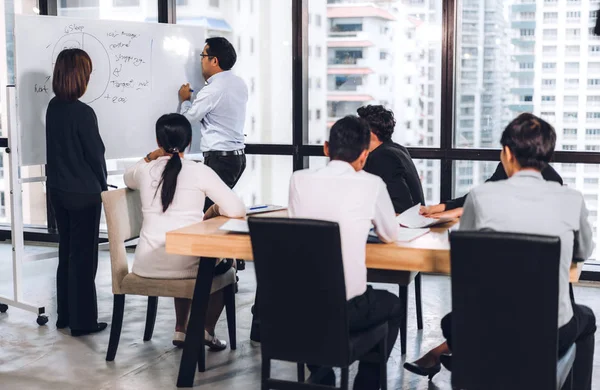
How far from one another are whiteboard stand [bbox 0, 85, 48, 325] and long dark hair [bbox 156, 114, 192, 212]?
1.15 meters

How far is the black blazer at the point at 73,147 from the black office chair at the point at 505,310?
88.0 inches

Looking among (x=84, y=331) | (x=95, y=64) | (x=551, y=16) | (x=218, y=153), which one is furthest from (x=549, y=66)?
(x=84, y=331)

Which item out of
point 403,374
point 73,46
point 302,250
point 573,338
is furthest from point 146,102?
point 573,338

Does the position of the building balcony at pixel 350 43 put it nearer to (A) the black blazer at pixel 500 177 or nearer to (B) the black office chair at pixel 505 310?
(A) the black blazer at pixel 500 177

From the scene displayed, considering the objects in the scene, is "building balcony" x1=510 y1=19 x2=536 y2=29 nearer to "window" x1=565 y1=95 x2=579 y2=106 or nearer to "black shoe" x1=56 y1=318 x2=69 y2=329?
"window" x1=565 y1=95 x2=579 y2=106

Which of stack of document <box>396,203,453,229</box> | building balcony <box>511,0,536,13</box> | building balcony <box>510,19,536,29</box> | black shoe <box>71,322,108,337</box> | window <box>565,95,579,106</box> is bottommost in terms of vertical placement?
black shoe <box>71,322,108,337</box>

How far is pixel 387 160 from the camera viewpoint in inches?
143

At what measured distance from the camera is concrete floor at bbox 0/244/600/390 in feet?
11.2

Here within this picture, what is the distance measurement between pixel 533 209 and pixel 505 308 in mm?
304

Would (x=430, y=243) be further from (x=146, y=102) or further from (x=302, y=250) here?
(x=146, y=102)

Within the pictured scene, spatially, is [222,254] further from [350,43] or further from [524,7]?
[524,7]

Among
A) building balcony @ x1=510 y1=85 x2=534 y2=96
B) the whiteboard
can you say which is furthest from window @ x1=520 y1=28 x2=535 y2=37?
the whiteboard

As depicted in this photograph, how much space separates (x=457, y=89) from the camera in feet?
17.6

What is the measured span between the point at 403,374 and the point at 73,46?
2.51 metres
